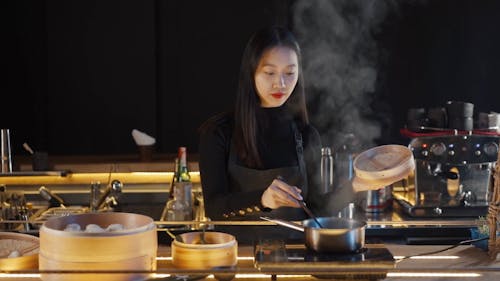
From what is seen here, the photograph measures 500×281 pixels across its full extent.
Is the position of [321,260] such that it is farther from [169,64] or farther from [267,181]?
[169,64]

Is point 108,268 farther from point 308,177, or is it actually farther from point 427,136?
point 427,136

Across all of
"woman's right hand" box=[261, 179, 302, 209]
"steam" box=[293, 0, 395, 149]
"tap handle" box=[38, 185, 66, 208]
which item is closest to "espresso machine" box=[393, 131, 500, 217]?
"steam" box=[293, 0, 395, 149]

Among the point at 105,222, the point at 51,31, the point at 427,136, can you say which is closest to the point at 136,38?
the point at 51,31

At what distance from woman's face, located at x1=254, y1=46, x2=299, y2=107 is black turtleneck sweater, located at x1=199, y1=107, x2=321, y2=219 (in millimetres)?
226

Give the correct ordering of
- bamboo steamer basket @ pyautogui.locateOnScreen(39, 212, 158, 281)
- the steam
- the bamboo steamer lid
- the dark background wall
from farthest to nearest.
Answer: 1. the dark background wall
2. the steam
3. the bamboo steamer lid
4. bamboo steamer basket @ pyautogui.locateOnScreen(39, 212, 158, 281)

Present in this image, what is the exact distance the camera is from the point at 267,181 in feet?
9.61

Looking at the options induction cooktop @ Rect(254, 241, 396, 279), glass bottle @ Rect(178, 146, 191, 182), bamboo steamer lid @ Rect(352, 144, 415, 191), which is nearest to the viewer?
induction cooktop @ Rect(254, 241, 396, 279)

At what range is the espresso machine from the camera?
156 inches

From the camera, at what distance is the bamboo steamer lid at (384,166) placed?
2.13 m

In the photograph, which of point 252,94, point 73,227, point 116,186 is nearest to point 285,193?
point 73,227

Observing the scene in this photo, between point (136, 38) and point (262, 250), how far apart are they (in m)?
3.75

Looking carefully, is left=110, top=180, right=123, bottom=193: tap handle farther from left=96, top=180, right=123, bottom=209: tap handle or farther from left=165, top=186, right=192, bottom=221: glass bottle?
left=165, top=186, right=192, bottom=221: glass bottle

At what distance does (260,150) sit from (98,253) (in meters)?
1.46

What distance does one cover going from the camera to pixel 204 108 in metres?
5.43
